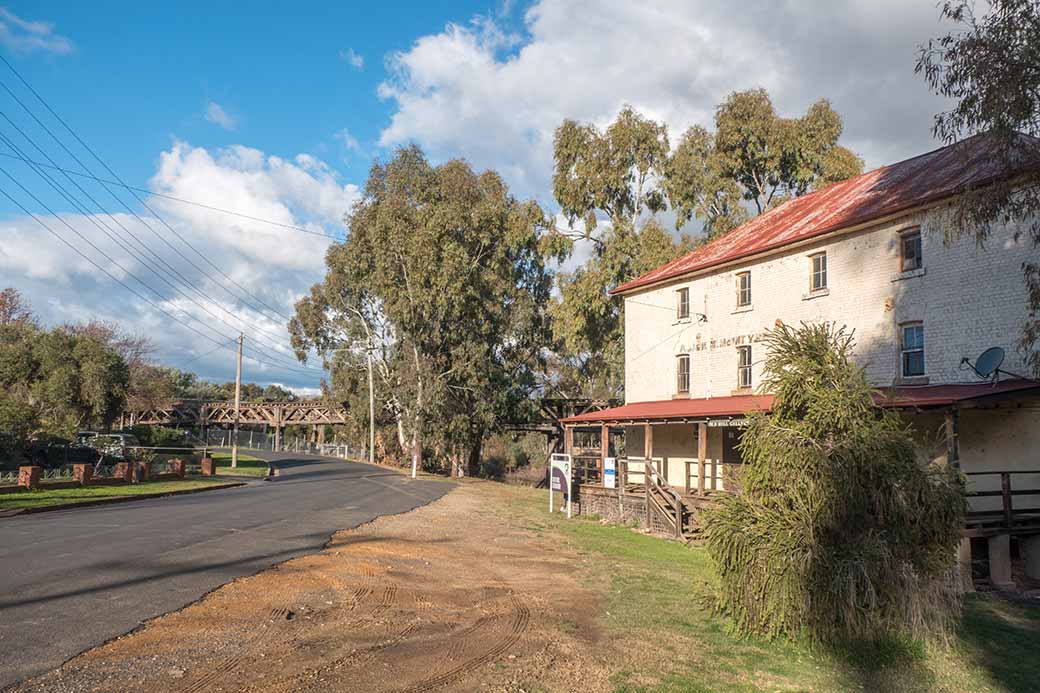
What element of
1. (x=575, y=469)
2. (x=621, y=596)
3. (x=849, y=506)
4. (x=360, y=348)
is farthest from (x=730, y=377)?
(x=360, y=348)

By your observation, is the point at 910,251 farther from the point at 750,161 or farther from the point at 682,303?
the point at 750,161

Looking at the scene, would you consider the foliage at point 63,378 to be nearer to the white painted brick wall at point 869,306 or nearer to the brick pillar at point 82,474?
the brick pillar at point 82,474

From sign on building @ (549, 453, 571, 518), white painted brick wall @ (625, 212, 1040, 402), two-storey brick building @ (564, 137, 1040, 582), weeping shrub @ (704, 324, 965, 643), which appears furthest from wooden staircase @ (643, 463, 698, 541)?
weeping shrub @ (704, 324, 965, 643)

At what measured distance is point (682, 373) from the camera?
28391 mm

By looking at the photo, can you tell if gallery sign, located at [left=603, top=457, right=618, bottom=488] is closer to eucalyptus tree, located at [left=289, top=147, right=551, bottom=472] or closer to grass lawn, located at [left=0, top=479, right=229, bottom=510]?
grass lawn, located at [left=0, top=479, right=229, bottom=510]

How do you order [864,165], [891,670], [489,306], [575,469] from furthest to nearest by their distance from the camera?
1. [489,306]
2. [864,165]
3. [575,469]
4. [891,670]

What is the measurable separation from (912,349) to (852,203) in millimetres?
6093

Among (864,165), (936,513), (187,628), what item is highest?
Answer: (864,165)

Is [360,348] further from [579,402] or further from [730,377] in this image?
[730,377]

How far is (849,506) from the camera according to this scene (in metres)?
8.98

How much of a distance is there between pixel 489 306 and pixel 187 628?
35.1 m

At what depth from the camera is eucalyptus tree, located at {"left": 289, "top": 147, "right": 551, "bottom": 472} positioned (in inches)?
1631

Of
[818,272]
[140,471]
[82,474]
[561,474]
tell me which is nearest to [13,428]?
[82,474]

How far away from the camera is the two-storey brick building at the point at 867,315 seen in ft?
58.7
